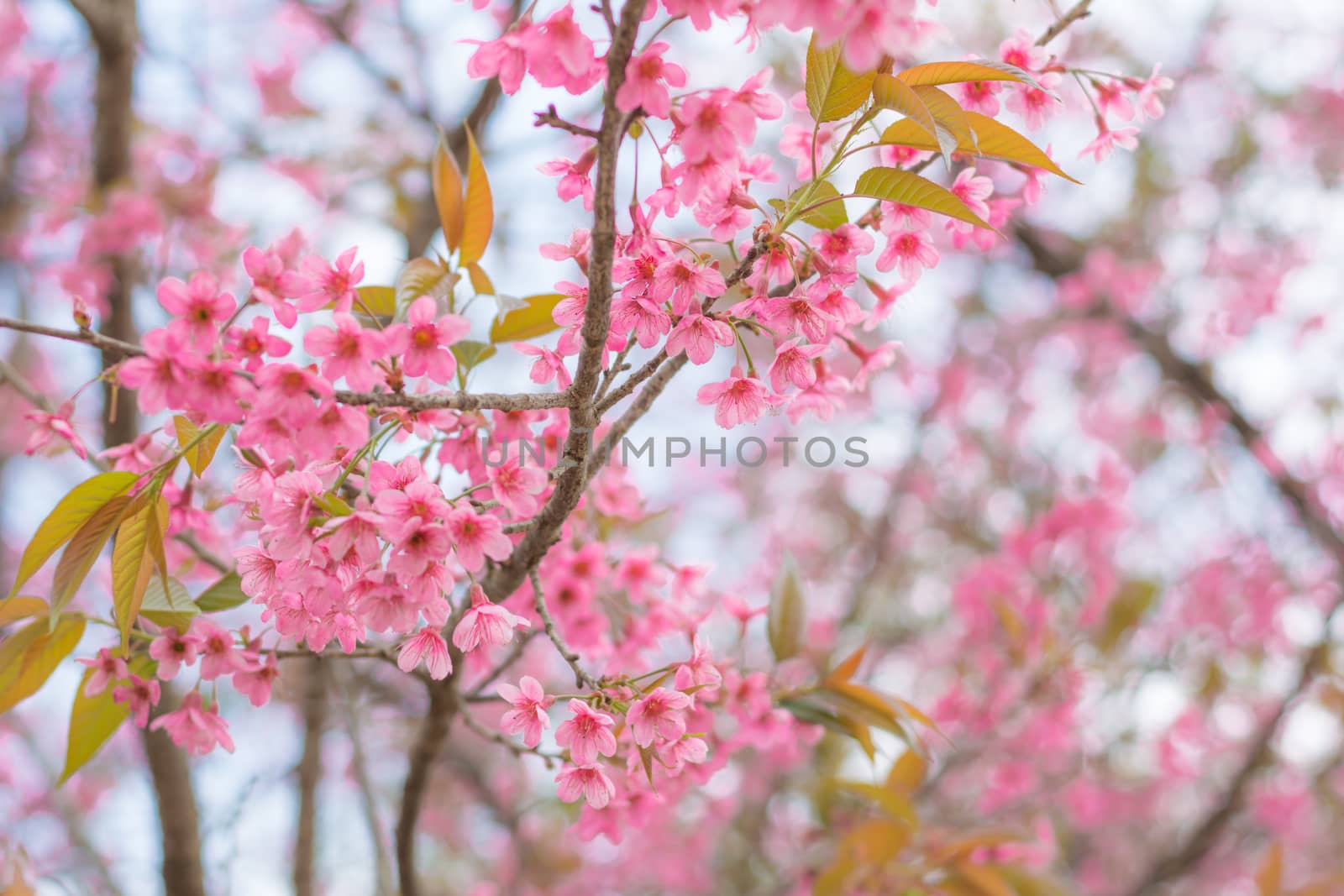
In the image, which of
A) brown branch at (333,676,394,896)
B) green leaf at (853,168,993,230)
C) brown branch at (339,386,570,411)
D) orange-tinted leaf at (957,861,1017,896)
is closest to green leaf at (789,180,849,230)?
green leaf at (853,168,993,230)

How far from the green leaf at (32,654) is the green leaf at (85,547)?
0.25m

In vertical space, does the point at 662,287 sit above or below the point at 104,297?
below

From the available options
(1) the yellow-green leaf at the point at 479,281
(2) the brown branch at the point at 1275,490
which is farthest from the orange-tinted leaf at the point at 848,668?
(2) the brown branch at the point at 1275,490

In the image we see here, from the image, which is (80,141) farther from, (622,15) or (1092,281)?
(1092,281)

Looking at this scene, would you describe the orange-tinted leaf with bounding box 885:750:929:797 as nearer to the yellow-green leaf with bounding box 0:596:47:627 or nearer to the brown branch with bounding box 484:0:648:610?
the brown branch with bounding box 484:0:648:610

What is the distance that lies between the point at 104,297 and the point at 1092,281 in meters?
4.06

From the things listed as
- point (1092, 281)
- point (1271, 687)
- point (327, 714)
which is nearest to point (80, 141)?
point (327, 714)

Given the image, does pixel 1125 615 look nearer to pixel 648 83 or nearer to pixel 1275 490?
pixel 1275 490

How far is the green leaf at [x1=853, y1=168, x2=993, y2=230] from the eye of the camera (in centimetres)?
91

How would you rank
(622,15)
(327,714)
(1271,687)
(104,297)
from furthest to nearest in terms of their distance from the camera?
(1271,687), (104,297), (327,714), (622,15)

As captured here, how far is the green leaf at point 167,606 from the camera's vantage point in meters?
1.07

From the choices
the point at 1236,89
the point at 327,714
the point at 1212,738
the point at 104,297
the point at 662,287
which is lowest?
the point at 1212,738

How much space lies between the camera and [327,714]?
7.29ft

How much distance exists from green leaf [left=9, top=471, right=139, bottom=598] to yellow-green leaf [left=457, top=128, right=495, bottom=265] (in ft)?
1.66
